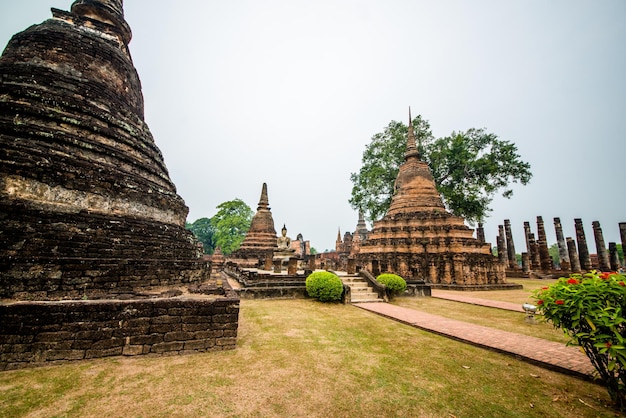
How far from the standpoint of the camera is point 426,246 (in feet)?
50.0

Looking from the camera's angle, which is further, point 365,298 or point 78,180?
point 365,298

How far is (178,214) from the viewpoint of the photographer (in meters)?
8.79

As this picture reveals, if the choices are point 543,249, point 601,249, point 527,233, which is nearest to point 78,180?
point 543,249

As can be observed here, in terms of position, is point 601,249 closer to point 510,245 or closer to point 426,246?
point 510,245

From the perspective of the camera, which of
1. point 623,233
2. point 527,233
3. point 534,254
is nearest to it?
A: point 623,233

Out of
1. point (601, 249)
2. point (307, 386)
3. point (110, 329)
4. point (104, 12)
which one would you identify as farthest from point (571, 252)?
point (104, 12)

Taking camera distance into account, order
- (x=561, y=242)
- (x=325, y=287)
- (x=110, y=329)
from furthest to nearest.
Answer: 1. (x=561, y=242)
2. (x=325, y=287)
3. (x=110, y=329)

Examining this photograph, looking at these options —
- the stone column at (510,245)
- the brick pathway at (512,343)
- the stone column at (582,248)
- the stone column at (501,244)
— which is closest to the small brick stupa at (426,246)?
the brick pathway at (512,343)

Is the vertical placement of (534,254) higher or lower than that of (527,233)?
lower

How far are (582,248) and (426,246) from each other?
65.2ft

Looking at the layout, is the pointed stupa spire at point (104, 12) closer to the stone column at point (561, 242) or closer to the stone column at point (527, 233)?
the stone column at point (561, 242)

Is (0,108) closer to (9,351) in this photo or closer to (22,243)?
(22,243)

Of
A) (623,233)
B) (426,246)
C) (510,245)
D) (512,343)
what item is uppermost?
(623,233)

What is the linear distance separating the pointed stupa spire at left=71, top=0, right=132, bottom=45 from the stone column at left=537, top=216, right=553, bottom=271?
1306 inches
